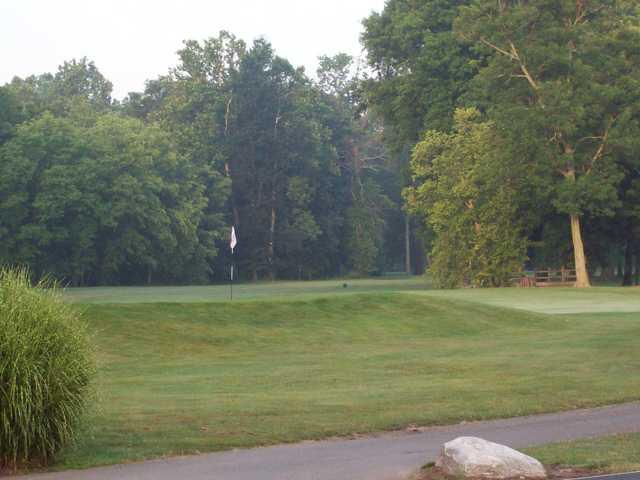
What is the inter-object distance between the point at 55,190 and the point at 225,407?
62.5 metres

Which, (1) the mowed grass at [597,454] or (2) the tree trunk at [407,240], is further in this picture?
(2) the tree trunk at [407,240]

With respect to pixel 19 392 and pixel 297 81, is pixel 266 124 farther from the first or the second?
pixel 19 392

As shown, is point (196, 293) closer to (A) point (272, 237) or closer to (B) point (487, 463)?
(A) point (272, 237)

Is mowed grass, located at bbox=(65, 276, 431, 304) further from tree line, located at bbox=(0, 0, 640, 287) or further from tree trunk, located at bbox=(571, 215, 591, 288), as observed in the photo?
tree trunk, located at bbox=(571, 215, 591, 288)

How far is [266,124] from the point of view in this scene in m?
102

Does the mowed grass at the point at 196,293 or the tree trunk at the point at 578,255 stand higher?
the tree trunk at the point at 578,255

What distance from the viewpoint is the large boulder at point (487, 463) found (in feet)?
35.2

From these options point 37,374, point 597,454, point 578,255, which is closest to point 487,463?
point 597,454

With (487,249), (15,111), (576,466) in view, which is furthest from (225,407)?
(15,111)

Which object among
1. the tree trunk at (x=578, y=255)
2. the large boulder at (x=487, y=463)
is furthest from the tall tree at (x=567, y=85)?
the large boulder at (x=487, y=463)

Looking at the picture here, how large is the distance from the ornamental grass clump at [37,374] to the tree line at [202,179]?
63804mm

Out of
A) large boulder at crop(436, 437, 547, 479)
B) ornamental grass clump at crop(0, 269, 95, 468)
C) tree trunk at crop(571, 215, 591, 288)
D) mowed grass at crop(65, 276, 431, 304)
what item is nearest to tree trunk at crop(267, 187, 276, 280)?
mowed grass at crop(65, 276, 431, 304)

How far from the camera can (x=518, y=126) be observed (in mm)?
60469

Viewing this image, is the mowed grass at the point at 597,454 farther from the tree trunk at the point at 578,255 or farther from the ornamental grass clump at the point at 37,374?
the tree trunk at the point at 578,255
